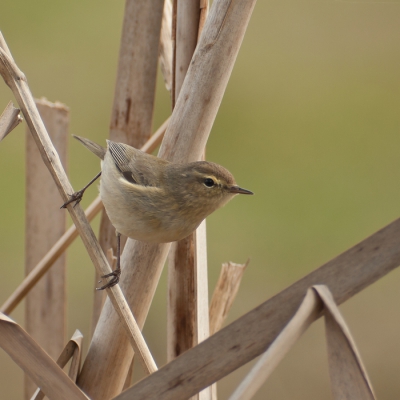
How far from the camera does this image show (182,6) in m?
2.00

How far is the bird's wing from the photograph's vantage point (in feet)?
7.77

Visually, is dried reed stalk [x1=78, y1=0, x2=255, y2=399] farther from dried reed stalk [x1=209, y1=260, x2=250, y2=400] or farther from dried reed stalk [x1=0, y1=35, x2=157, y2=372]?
dried reed stalk [x1=209, y1=260, x2=250, y2=400]

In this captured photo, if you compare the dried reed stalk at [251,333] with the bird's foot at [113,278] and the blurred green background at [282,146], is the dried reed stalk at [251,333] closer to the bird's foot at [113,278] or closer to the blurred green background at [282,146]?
the bird's foot at [113,278]

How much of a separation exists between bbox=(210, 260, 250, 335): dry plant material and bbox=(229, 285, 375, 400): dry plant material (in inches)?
33.3

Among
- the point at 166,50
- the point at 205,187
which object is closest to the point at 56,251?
the point at 205,187

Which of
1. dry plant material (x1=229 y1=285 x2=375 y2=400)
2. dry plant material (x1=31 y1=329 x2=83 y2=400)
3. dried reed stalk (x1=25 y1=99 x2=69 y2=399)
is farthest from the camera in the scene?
dried reed stalk (x1=25 y1=99 x2=69 y2=399)

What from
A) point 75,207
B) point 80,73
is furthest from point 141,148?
point 80,73

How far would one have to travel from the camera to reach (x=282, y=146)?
6.44 metres

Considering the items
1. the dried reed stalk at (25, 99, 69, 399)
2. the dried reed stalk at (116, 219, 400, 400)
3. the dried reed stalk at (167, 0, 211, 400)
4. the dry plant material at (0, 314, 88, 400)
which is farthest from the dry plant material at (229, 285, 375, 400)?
the dried reed stalk at (25, 99, 69, 399)

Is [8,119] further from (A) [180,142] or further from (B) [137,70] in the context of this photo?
(B) [137,70]

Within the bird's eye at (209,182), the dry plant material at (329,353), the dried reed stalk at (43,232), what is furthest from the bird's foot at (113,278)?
the dried reed stalk at (43,232)

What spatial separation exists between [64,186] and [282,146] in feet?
15.8

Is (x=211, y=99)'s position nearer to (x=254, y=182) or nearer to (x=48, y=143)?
(x=48, y=143)

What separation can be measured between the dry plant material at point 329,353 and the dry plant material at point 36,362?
58 centimetres
